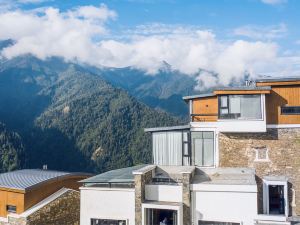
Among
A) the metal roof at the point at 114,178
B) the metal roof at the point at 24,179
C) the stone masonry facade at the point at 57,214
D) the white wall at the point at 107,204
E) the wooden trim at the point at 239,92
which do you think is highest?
the wooden trim at the point at 239,92

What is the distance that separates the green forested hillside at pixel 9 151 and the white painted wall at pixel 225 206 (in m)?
84.7

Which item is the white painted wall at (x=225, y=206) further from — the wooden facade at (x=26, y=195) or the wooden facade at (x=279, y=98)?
the wooden facade at (x=26, y=195)

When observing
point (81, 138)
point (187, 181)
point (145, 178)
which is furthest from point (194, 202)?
point (81, 138)

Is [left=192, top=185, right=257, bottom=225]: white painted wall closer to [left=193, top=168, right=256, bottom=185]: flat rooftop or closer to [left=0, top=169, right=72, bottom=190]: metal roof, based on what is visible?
[left=193, top=168, right=256, bottom=185]: flat rooftop

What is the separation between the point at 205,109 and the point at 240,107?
2210 millimetres

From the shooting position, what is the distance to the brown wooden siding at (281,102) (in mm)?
19875

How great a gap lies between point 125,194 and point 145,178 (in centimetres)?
120

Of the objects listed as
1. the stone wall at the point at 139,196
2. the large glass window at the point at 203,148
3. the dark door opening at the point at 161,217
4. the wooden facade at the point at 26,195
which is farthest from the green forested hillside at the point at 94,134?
the stone wall at the point at 139,196

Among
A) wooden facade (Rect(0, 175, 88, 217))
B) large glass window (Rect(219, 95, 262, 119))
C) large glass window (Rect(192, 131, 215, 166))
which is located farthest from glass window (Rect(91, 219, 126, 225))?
large glass window (Rect(219, 95, 262, 119))

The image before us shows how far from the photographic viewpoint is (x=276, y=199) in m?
20.0

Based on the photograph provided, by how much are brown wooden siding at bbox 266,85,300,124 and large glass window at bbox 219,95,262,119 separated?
712 millimetres

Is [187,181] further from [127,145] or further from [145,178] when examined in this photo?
[127,145]

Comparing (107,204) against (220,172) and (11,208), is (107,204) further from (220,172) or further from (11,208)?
(11,208)

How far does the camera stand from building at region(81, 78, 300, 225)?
17.9m
